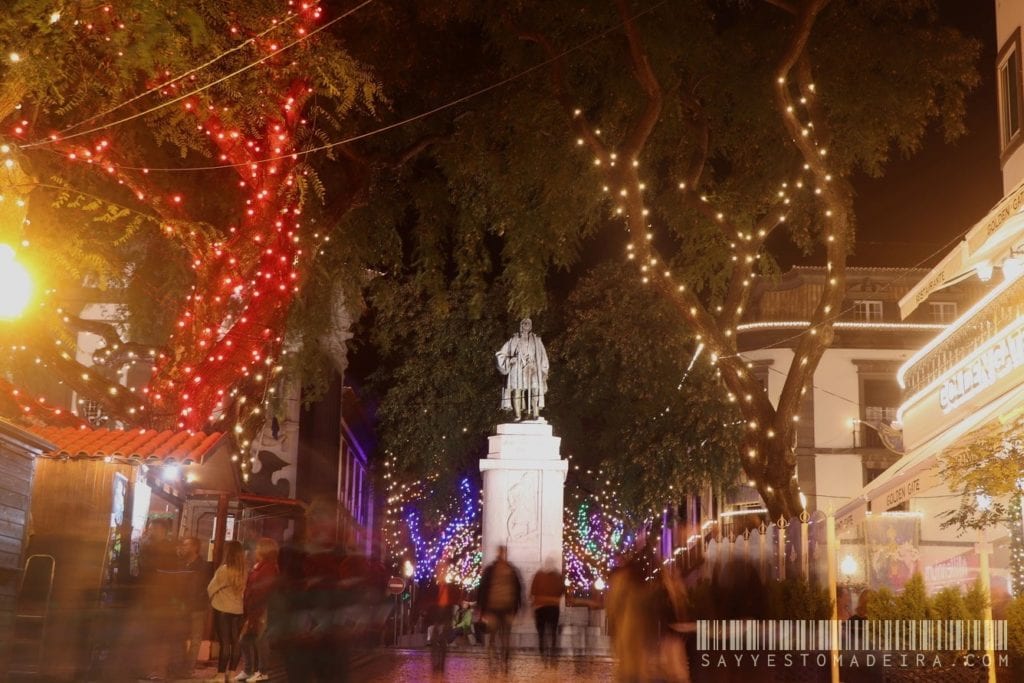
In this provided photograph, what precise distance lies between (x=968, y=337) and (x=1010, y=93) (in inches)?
163

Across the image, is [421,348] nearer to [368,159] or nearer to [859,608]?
[368,159]

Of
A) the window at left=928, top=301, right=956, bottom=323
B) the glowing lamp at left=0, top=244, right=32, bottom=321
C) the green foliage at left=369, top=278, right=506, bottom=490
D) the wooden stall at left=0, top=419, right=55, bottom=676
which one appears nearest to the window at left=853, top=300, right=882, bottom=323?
the window at left=928, top=301, right=956, bottom=323

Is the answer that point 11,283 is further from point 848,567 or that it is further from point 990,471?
point 848,567

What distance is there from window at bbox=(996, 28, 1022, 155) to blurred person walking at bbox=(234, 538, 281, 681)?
11560 millimetres

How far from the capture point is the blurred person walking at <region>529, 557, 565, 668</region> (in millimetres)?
18062

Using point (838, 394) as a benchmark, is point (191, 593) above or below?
below

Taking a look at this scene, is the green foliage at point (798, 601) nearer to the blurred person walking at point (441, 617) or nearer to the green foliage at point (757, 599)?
the green foliage at point (757, 599)

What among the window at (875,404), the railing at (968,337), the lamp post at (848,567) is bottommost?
the lamp post at (848,567)

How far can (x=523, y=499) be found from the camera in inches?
1072

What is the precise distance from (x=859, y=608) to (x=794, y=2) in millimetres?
9173

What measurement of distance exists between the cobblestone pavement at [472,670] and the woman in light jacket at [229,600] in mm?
2178

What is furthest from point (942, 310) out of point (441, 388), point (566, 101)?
point (566, 101)

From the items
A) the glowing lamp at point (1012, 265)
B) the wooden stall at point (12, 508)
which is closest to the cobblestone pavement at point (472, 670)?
the wooden stall at point (12, 508)

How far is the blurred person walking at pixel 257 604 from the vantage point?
1265 centimetres
